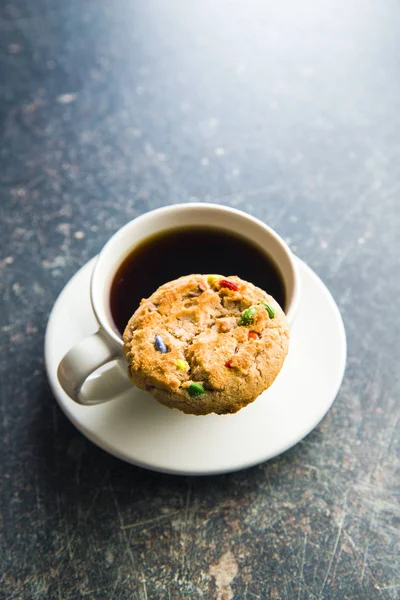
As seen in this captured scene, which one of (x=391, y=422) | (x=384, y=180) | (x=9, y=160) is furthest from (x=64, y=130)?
(x=391, y=422)

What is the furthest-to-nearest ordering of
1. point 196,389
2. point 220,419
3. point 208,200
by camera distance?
point 208,200
point 220,419
point 196,389

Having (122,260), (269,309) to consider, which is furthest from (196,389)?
(122,260)

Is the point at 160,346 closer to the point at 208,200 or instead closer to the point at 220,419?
the point at 220,419

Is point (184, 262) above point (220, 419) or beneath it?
above

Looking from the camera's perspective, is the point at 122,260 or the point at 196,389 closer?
the point at 196,389

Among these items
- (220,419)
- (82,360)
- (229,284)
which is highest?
(229,284)

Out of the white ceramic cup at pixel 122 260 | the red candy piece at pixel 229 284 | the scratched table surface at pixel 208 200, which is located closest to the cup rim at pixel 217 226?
the white ceramic cup at pixel 122 260

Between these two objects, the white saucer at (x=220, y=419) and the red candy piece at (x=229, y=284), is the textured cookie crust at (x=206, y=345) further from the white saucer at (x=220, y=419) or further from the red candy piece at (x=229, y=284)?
the white saucer at (x=220, y=419)
